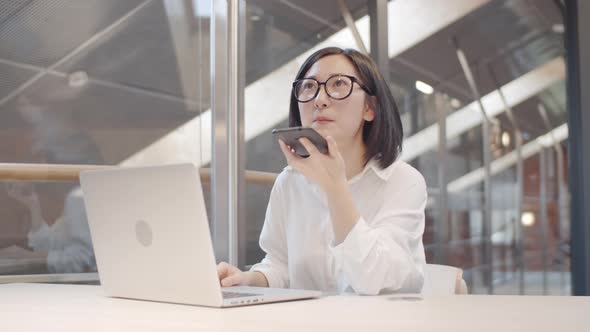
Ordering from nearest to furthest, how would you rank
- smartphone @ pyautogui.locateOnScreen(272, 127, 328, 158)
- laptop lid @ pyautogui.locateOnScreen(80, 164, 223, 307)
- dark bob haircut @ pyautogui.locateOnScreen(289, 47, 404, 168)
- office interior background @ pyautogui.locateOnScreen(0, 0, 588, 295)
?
laptop lid @ pyautogui.locateOnScreen(80, 164, 223, 307) → smartphone @ pyautogui.locateOnScreen(272, 127, 328, 158) → dark bob haircut @ pyautogui.locateOnScreen(289, 47, 404, 168) → office interior background @ pyautogui.locateOnScreen(0, 0, 588, 295)

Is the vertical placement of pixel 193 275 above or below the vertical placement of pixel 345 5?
below

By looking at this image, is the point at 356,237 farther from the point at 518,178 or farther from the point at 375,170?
the point at 518,178

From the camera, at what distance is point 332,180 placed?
196cm

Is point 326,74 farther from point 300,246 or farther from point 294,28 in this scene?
point 294,28

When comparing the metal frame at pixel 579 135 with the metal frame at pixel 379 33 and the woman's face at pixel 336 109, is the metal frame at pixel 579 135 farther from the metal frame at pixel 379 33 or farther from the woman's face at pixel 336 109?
the woman's face at pixel 336 109

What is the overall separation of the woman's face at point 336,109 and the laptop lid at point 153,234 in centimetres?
75

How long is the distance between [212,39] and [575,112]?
2.04 m

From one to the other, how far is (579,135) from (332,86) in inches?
89.7

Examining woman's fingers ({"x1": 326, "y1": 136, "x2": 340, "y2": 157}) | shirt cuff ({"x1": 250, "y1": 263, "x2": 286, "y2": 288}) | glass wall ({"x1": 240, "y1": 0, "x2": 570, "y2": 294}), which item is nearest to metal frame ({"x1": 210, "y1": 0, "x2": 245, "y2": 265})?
glass wall ({"x1": 240, "y1": 0, "x2": 570, "y2": 294})

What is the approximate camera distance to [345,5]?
3.95 metres

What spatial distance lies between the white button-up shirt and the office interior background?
41.0 inches

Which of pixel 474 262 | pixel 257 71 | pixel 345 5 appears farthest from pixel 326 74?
pixel 474 262

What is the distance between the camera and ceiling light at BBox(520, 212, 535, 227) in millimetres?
4305

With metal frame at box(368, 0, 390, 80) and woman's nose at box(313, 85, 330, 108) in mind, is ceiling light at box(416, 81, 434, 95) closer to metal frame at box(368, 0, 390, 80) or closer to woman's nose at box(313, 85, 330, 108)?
metal frame at box(368, 0, 390, 80)
